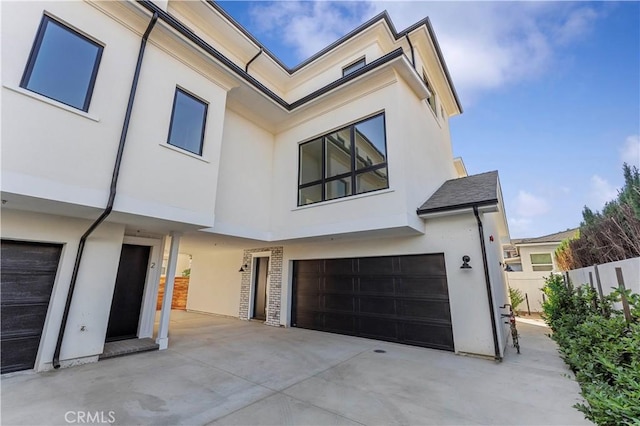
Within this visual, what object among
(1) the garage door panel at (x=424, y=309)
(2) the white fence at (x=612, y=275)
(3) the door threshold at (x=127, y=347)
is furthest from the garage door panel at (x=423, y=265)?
(3) the door threshold at (x=127, y=347)

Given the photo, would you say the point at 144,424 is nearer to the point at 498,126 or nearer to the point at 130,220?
the point at 130,220

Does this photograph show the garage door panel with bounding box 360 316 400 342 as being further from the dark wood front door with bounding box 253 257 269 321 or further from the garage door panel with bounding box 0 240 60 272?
the garage door panel with bounding box 0 240 60 272

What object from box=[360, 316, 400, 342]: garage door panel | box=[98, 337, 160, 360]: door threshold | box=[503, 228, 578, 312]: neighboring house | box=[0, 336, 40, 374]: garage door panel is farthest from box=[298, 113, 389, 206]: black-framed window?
box=[503, 228, 578, 312]: neighboring house

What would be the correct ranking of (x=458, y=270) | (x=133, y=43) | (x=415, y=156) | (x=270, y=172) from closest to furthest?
1. (x=133, y=43)
2. (x=458, y=270)
3. (x=415, y=156)
4. (x=270, y=172)

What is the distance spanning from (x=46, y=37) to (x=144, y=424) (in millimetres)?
6213

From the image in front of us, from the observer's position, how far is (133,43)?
17.9ft

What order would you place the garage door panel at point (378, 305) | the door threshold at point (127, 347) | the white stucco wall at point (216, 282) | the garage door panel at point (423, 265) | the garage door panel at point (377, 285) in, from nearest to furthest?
the door threshold at point (127, 347) < the garage door panel at point (423, 265) < the garage door panel at point (378, 305) < the garage door panel at point (377, 285) < the white stucco wall at point (216, 282)

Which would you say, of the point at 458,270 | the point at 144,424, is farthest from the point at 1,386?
the point at 458,270

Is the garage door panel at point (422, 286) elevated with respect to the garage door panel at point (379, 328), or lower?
elevated

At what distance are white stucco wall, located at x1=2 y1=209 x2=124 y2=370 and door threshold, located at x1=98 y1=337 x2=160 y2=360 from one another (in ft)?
1.22

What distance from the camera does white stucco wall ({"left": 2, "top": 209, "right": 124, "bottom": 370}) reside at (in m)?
4.81

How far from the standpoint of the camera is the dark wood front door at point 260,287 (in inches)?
423

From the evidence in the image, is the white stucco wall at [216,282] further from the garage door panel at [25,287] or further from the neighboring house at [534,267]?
the neighboring house at [534,267]

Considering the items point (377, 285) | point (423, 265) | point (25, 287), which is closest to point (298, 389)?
point (377, 285)
